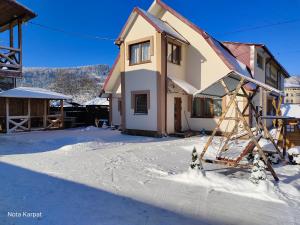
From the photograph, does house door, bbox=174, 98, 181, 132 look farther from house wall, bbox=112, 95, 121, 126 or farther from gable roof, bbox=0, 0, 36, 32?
gable roof, bbox=0, 0, 36, 32

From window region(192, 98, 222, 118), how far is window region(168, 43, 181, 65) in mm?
2841

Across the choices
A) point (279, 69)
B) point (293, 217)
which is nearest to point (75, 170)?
point (293, 217)

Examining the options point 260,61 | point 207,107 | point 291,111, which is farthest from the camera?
point 260,61

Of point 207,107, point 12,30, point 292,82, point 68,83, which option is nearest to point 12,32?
point 12,30

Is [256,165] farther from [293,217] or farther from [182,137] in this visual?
[182,137]

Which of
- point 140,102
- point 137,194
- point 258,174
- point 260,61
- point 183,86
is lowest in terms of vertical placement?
point 137,194

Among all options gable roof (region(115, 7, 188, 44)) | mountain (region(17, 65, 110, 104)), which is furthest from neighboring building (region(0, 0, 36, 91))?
mountain (region(17, 65, 110, 104))

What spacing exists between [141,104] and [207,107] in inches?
162

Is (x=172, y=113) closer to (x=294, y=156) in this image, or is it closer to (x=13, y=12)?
(x=294, y=156)

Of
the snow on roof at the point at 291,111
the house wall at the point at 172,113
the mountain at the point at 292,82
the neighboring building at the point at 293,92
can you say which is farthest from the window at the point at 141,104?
the mountain at the point at 292,82

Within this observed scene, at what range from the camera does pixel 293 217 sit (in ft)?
12.6

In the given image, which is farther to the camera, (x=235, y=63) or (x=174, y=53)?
(x=235, y=63)

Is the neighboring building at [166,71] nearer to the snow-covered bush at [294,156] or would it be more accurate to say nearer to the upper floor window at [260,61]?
the upper floor window at [260,61]

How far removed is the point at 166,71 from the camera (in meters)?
13.6
